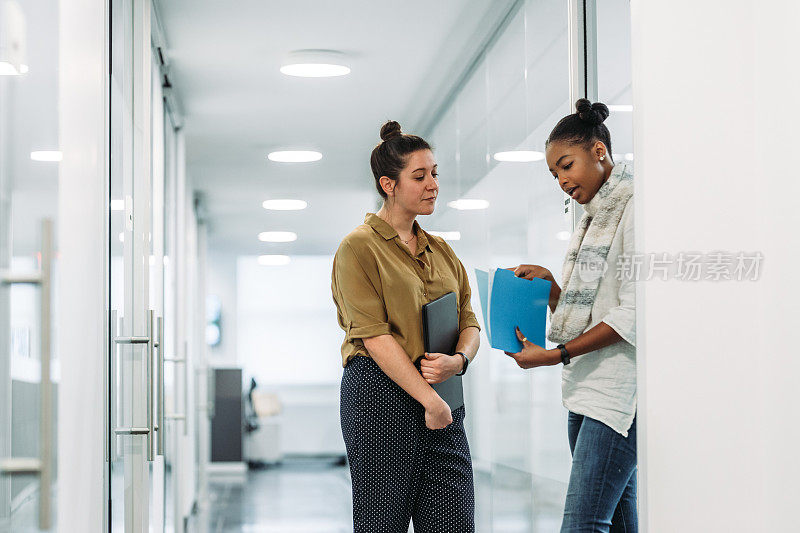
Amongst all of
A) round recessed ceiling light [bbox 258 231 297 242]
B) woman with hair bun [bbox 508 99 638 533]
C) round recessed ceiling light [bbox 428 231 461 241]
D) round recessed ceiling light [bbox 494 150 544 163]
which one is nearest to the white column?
woman with hair bun [bbox 508 99 638 533]

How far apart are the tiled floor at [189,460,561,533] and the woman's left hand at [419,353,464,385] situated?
0.85 m

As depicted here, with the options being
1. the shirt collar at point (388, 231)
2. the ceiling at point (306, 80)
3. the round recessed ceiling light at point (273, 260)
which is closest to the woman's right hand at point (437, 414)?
the shirt collar at point (388, 231)

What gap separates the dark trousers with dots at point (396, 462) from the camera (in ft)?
6.57

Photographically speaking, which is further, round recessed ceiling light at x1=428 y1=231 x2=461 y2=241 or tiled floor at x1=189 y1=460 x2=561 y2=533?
round recessed ceiling light at x1=428 y1=231 x2=461 y2=241

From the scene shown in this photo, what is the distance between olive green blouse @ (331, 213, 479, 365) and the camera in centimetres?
199

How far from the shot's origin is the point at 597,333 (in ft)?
5.98

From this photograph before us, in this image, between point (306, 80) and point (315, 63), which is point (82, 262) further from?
point (306, 80)

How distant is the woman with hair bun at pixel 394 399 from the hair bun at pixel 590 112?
507 mm

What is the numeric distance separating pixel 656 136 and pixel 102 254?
3.76 ft

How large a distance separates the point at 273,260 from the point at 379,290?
9.26 m

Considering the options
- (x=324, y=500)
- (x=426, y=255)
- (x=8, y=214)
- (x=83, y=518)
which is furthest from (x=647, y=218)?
(x=324, y=500)

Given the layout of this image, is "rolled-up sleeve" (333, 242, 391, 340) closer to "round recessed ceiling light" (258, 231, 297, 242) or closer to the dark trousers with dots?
the dark trousers with dots

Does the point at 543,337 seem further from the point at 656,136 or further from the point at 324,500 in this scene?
the point at 324,500

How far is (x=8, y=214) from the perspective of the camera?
4.06 ft
